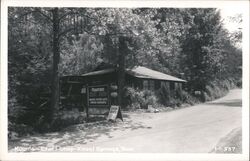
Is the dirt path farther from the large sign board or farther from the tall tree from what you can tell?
the tall tree

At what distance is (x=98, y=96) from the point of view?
41.7ft

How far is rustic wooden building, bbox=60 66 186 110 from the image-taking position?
1266 centimetres

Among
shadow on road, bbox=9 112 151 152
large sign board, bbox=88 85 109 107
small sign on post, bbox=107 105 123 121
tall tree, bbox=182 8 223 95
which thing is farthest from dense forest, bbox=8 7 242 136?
tall tree, bbox=182 8 223 95

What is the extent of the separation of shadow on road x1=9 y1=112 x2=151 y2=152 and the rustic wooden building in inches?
40.7

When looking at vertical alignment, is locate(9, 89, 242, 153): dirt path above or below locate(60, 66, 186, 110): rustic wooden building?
below

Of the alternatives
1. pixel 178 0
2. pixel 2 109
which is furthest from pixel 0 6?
pixel 178 0

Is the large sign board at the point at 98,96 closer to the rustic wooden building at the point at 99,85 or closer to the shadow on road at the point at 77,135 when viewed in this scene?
the rustic wooden building at the point at 99,85

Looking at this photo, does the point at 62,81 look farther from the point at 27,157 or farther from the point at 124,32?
the point at 27,157

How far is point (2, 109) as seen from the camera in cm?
863

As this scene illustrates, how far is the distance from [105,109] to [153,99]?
6.29 metres

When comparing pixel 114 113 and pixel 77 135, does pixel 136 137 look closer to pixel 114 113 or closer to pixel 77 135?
pixel 77 135

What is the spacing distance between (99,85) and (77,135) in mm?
2711

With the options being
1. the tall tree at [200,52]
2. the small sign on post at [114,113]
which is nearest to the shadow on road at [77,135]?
the small sign on post at [114,113]

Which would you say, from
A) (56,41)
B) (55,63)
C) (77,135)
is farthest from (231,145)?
(56,41)
